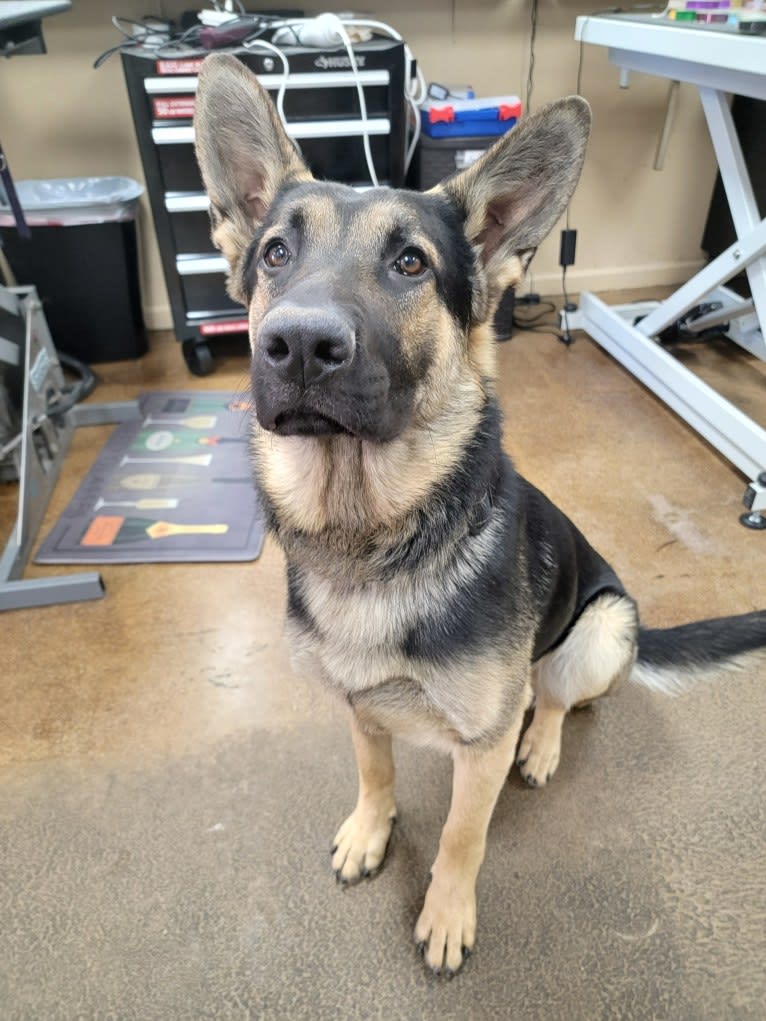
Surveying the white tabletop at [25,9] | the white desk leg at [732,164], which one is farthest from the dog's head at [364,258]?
the white desk leg at [732,164]

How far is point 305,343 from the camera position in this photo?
837mm

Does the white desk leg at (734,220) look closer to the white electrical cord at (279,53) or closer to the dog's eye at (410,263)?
the white electrical cord at (279,53)

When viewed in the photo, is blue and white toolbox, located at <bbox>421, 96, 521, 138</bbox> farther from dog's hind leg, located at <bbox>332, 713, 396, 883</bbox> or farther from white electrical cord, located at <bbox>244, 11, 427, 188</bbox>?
dog's hind leg, located at <bbox>332, 713, 396, 883</bbox>

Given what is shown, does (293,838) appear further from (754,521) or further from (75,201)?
(75,201)

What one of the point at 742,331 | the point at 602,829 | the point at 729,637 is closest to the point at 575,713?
the point at 602,829

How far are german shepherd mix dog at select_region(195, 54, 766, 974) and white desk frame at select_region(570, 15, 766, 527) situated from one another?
1.49m

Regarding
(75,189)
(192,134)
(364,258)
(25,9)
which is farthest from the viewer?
(75,189)

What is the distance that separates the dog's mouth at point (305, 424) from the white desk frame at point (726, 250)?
190 cm

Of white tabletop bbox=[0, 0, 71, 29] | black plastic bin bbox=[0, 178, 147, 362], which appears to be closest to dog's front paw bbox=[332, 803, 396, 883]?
white tabletop bbox=[0, 0, 71, 29]

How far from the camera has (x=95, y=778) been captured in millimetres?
1588

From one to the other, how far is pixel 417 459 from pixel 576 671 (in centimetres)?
67

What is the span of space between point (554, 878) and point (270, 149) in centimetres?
152

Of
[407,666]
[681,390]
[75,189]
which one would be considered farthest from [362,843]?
[75,189]

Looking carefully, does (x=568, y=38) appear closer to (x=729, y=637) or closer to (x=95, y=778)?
(x=729, y=637)
